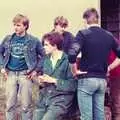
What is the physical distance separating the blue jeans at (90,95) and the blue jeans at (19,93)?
3.40ft

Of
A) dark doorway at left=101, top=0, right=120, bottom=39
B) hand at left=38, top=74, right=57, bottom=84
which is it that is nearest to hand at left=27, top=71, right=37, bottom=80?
hand at left=38, top=74, right=57, bottom=84

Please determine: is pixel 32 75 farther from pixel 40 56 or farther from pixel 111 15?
pixel 111 15

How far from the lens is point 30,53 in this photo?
9.31 metres

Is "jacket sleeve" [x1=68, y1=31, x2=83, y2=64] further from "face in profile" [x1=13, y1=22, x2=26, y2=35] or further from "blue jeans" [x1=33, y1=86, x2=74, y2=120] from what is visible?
"face in profile" [x1=13, y1=22, x2=26, y2=35]

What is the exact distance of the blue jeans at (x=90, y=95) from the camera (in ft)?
27.9

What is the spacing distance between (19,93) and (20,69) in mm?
360

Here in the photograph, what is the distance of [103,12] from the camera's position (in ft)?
42.1

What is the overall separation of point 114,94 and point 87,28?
1120 millimetres

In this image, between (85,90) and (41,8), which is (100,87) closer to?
(85,90)

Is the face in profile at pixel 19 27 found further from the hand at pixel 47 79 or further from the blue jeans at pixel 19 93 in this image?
the hand at pixel 47 79

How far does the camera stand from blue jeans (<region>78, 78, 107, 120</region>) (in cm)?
849

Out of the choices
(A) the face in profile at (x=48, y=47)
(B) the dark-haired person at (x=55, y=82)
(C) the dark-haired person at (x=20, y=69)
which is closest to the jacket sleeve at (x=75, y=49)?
(B) the dark-haired person at (x=55, y=82)

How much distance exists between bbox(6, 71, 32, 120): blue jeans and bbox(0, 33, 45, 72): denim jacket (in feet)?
0.58

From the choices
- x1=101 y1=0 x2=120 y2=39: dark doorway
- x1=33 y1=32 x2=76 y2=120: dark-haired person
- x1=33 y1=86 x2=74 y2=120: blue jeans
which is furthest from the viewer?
x1=101 y1=0 x2=120 y2=39: dark doorway
